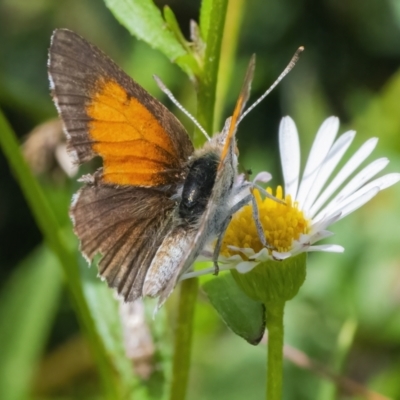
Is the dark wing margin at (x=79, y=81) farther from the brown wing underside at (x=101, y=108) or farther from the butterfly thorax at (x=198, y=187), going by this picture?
the butterfly thorax at (x=198, y=187)

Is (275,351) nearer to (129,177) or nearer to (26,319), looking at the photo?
(129,177)

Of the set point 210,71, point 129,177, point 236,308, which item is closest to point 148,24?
point 210,71

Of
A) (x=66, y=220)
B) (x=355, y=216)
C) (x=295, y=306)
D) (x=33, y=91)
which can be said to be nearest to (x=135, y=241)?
(x=66, y=220)

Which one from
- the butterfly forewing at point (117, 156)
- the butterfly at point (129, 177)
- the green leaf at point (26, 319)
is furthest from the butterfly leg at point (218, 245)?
the green leaf at point (26, 319)

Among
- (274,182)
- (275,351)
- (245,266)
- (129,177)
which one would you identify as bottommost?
(274,182)

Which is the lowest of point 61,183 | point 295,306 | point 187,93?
point 295,306

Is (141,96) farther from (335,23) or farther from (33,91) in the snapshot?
(335,23)

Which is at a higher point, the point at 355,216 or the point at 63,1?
the point at 63,1
